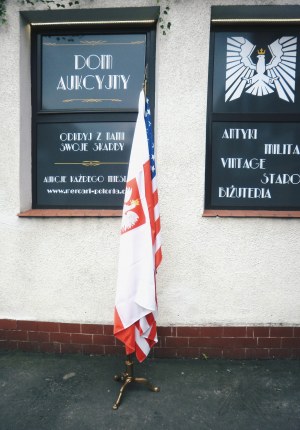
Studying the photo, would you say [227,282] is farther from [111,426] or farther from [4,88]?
[4,88]

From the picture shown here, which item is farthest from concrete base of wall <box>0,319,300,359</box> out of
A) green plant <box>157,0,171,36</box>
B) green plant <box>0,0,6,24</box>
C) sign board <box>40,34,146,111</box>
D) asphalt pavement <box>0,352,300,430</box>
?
green plant <box>0,0,6,24</box>

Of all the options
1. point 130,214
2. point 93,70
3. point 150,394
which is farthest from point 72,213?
point 150,394

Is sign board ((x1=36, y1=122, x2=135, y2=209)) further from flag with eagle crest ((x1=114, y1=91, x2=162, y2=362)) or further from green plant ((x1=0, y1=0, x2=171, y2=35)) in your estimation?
green plant ((x1=0, y1=0, x2=171, y2=35))

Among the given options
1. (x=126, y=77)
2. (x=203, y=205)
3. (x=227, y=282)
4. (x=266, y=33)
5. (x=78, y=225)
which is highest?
(x=266, y=33)

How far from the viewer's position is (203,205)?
11.4 feet

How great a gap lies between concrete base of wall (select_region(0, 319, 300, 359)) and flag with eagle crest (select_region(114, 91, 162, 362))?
71 centimetres

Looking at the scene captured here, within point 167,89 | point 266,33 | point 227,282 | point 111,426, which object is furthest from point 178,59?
point 111,426

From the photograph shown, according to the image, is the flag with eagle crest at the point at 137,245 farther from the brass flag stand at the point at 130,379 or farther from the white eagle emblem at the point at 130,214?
the brass flag stand at the point at 130,379

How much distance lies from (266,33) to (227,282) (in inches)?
106

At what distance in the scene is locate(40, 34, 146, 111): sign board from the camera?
3.61m

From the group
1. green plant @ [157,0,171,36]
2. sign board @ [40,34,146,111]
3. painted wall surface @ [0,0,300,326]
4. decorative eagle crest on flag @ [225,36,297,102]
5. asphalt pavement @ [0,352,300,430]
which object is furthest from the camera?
sign board @ [40,34,146,111]

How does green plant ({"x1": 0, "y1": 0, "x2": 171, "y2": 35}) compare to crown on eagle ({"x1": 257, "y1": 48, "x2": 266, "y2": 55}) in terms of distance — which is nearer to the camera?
green plant ({"x1": 0, "y1": 0, "x2": 171, "y2": 35})

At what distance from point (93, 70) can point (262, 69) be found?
72.6 inches

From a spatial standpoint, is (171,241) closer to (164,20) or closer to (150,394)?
(150,394)
